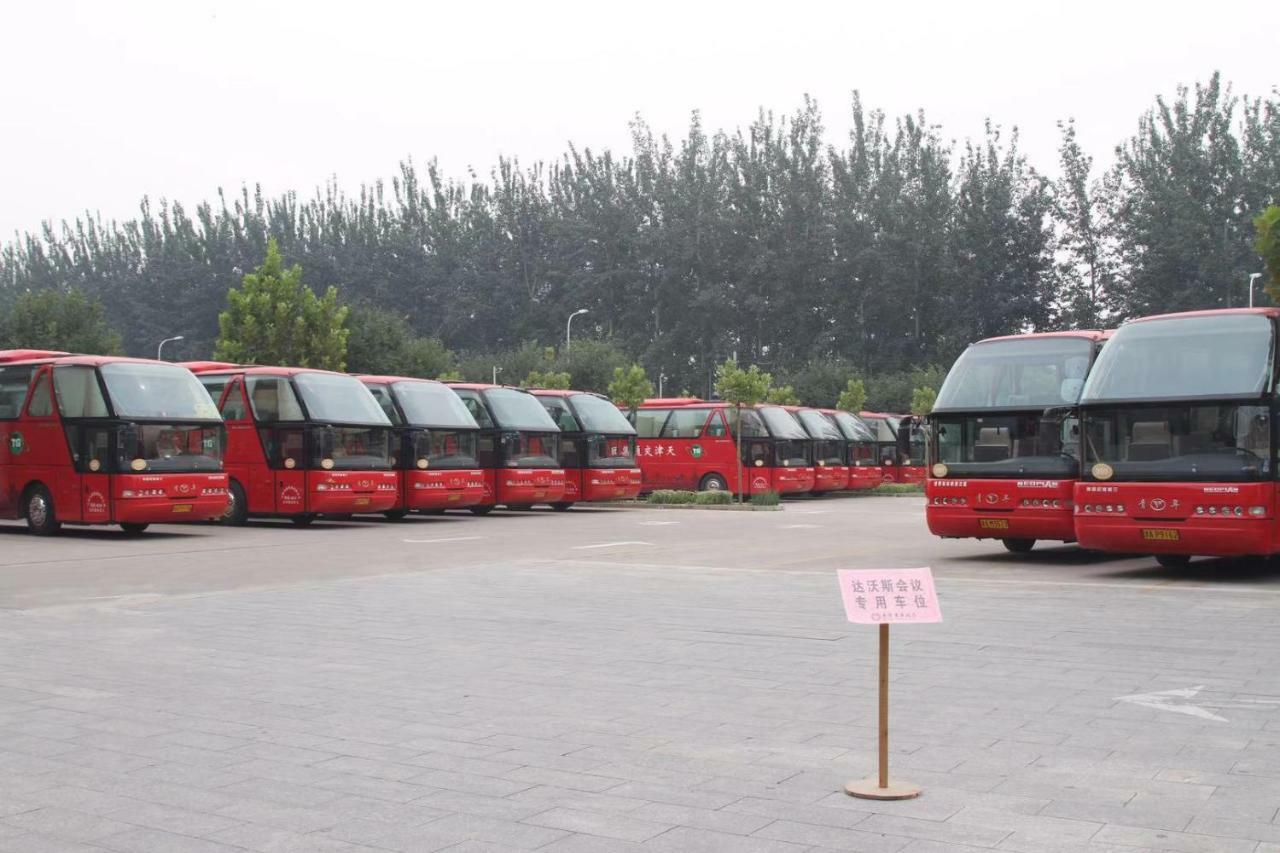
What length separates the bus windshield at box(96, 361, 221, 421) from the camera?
72.8 feet

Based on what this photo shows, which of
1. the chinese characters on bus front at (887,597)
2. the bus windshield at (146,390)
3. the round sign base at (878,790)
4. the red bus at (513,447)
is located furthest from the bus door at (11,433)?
the round sign base at (878,790)

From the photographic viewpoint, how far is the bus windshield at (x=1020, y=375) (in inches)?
691

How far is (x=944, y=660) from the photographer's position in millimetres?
9742

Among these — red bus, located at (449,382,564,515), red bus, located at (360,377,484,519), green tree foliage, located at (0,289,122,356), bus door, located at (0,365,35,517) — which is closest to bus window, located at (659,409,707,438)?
red bus, located at (449,382,564,515)

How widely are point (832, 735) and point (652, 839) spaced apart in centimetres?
210

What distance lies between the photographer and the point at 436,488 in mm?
27969

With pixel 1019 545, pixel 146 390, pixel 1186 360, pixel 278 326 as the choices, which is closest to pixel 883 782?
pixel 1186 360

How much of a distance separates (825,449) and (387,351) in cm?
3826

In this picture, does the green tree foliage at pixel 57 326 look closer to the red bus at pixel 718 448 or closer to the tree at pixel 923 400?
the red bus at pixel 718 448

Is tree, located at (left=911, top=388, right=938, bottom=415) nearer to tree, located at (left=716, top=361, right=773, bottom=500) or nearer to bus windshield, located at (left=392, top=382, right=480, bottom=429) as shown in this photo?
tree, located at (left=716, top=361, right=773, bottom=500)

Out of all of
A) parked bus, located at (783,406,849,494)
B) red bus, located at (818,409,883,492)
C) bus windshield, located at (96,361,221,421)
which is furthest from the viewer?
red bus, located at (818,409,883,492)

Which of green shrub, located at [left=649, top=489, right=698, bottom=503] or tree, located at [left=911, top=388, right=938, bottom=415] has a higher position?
tree, located at [left=911, top=388, right=938, bottom=415]

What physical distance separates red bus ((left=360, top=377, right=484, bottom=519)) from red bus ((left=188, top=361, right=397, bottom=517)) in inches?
44.8

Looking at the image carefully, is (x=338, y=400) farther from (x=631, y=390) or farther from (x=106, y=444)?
(x=631, y=390)
